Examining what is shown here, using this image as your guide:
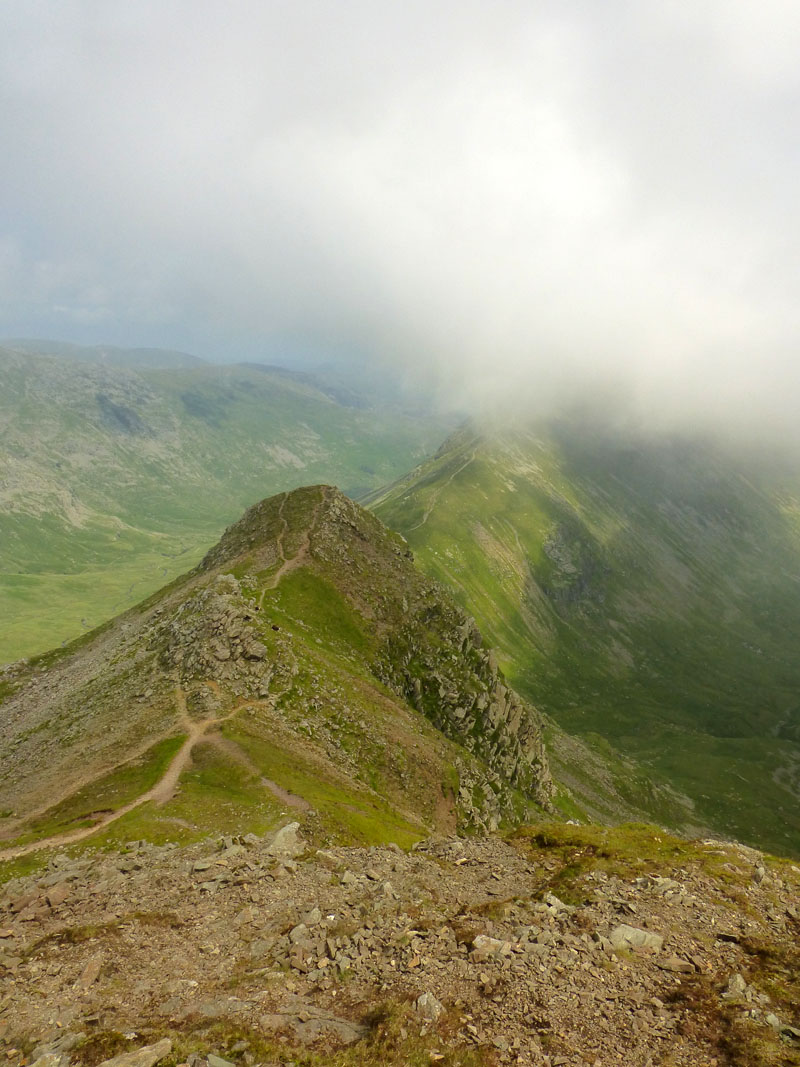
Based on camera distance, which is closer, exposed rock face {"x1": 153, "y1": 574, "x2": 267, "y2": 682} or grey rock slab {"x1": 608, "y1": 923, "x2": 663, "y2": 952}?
grey rock slab {"x1": 608, "y1": 923, "x2": 663, "y2": 952}

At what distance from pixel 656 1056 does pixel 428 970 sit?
9883 millimetres

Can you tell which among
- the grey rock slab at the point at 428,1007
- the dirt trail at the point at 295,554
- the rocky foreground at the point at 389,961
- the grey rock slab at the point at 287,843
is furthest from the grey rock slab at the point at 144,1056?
the dirt trail at the point at 295,554

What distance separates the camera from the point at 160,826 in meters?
47.5

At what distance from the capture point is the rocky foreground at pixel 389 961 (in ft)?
69.1

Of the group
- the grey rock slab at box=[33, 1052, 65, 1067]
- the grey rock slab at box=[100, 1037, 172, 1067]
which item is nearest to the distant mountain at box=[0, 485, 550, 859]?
the grey rock slab at box=[33, 1052, 65, 1067]

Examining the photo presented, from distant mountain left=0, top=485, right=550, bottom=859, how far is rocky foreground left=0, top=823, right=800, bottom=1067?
1378 centimetres

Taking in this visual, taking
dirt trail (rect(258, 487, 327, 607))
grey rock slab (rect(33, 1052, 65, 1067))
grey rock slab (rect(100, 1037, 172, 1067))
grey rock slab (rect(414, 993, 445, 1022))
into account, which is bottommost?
grey rock slab (rect(33, 1052, 65, 1067))

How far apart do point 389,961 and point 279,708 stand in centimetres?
5104

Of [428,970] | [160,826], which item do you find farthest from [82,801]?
[428,970]

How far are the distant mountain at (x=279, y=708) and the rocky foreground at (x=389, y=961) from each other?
1378cm

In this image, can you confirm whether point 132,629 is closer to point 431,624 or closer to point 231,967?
point 431,624

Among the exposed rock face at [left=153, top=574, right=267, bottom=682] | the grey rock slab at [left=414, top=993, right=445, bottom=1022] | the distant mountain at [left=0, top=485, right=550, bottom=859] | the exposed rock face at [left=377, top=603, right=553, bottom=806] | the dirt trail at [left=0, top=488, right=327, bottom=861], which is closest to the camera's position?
the grey rock slab at [left=414, top=993, right=445, bottom=1022]

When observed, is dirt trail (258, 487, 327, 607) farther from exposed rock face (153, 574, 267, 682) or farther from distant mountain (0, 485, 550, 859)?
exposed rock face (153, 574, 267, 682)

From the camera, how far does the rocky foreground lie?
2105 cm
